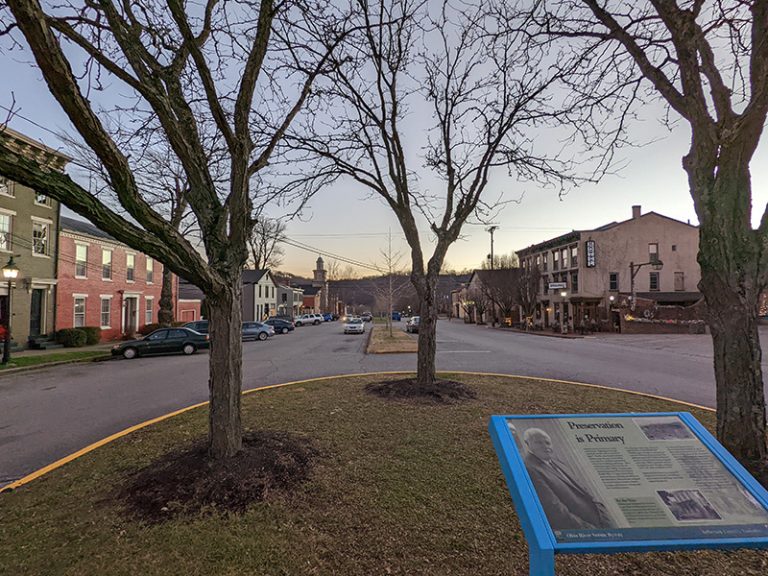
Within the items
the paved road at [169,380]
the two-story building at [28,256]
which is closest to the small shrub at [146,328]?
the two-story building at [28,256]

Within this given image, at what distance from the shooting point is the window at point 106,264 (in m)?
24.0

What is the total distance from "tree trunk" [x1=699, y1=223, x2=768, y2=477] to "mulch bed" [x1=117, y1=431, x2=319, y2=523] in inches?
182

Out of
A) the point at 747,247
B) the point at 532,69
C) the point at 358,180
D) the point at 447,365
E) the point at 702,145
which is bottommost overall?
the point at 447,365

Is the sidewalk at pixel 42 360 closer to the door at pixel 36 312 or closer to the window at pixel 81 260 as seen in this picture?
the door at pixel 36 312

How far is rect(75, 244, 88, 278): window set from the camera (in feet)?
72.8

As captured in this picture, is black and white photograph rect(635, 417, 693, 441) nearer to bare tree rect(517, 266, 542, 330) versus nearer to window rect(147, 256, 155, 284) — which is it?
window rect(147, 256, 155, 284)

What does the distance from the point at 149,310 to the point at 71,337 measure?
833cm

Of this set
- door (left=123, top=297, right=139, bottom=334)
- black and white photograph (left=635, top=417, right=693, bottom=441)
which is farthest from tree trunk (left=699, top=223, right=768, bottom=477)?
door (left=123, top=297, right=139, bottom=334)

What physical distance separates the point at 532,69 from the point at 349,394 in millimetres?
7509

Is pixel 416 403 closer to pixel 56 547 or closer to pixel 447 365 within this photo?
pixel 56 547

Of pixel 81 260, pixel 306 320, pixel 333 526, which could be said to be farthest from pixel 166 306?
pixel 306 320

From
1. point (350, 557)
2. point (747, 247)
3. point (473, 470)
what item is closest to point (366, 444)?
point (473, 470)

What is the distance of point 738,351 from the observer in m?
3.90

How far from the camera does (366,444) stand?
5.07 metres
